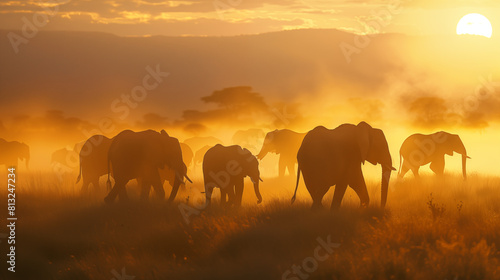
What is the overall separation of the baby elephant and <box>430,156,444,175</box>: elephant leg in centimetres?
→ 992

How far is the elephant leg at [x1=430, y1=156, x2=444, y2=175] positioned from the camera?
88.5ft

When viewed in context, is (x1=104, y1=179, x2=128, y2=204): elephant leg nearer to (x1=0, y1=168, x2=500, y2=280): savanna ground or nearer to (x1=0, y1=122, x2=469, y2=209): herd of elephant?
(x1=0, y1=122, x2=469, y2=209): herd of elephant

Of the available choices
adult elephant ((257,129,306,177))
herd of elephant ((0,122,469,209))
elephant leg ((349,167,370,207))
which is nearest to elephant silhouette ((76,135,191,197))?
herd of elephant ((0,122,469,209))

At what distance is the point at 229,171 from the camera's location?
18797 millimetres

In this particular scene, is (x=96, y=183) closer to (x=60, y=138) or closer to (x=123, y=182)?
(x=123, y=182)

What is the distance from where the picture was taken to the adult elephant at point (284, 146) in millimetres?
29703

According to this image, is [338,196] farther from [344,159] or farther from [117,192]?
[117,192]

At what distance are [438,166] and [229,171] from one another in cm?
1125

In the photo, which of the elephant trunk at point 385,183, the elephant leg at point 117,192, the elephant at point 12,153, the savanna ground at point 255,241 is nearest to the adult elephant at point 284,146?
the elephant leg at point 117,192

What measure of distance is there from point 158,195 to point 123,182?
976mm

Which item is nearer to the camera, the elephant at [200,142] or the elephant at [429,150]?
the elephant at [429,150]

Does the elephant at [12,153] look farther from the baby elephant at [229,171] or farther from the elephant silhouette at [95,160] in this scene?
the baby elephant at [229,171]

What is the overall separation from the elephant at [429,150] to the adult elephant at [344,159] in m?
11.0

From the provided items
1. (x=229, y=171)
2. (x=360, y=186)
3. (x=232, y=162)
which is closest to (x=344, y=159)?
(x=360, y=186)
